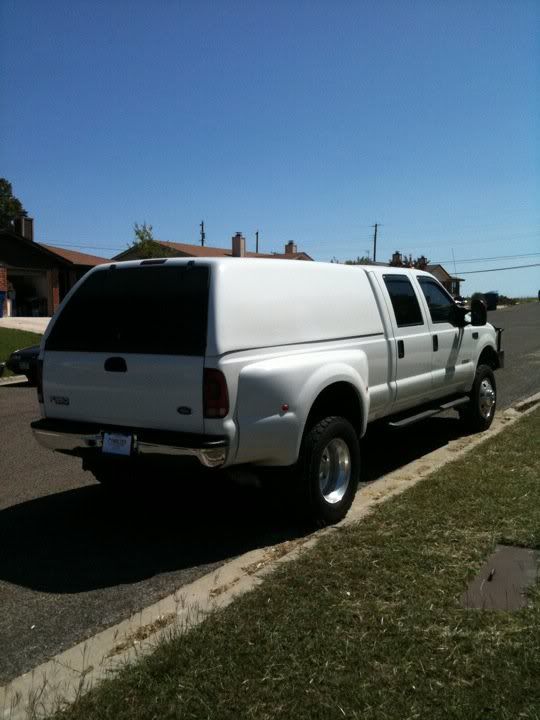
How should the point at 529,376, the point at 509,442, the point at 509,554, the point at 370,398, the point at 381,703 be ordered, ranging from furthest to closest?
1. the point at 529,376
2. the point at 509,442
3. the point at 370,398
4. the point at 509,554
5. the point at 381,703

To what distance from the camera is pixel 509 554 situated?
13.9 feet

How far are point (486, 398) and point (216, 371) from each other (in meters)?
5.05

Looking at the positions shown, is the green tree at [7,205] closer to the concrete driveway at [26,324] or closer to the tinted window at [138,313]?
the concrete driveway at [26,324]

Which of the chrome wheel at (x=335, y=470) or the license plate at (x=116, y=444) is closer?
the license plate at (x=116, y=444)

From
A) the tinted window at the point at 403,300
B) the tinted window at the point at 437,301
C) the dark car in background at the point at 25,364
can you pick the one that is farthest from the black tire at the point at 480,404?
the dark car in background at the point at 25,364

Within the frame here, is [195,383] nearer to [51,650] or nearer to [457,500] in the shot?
[51,650]

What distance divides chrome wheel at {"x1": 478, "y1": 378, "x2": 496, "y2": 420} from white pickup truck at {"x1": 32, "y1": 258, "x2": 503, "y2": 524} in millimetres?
2824

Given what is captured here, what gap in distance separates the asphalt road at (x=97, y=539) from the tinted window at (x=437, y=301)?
1.45 meters

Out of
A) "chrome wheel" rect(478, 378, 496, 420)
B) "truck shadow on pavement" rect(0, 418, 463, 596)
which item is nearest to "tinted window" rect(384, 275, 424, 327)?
"truck shadow on pavement" rect(0, 418, 463, 596)

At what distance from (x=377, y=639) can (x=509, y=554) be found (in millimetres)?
1421

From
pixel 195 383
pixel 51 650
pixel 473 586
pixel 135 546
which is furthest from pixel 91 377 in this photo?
pixel 473 586

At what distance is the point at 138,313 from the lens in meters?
4.80

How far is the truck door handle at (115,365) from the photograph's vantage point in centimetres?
461

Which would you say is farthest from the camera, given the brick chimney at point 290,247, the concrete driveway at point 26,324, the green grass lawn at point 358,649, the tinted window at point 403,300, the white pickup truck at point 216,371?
the brick chimney at point 290,247
